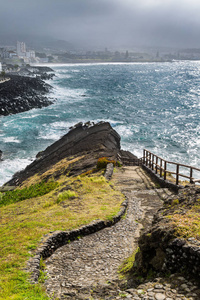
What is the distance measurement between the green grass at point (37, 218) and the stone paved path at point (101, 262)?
69cm

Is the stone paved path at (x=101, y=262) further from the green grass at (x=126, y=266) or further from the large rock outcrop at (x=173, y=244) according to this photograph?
the large rock outcrop at (x=173, y=244)

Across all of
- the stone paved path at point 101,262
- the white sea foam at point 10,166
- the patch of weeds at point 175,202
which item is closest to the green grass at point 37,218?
the stone paved path at point 101,262

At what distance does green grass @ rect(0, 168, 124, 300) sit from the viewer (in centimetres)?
863

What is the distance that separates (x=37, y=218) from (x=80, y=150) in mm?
19207

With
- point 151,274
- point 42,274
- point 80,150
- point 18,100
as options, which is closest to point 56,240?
point 42,274

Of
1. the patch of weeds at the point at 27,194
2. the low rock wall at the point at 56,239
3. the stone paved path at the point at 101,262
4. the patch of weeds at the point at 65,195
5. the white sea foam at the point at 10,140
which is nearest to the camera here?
the stone paved path at the point at 101,262

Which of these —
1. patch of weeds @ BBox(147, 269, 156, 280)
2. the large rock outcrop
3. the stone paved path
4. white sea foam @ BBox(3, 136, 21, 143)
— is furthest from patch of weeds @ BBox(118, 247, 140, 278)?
white sea foam @ BBox(3, 136, 21, 143)

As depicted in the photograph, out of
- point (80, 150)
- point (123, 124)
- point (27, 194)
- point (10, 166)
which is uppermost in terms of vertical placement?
point (123, 124)

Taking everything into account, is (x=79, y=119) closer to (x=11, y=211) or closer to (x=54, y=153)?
(x=54, y=153)

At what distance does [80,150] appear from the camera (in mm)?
32812

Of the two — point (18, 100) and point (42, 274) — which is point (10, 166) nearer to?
point (42, 274)

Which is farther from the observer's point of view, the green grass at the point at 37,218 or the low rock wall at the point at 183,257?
the green grass at the point at 37,218

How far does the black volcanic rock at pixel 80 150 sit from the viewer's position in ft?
90.4

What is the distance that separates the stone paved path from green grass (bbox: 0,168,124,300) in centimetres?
69
